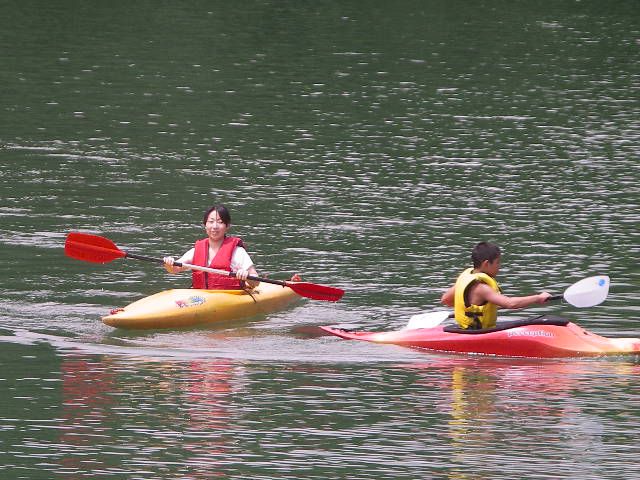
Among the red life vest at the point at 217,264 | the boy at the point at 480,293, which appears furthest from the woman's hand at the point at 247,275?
the boy at the point at 480,293

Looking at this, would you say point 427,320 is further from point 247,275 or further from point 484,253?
point 247,275

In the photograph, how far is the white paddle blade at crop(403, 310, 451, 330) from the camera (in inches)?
580

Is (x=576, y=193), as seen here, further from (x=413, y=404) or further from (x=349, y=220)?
(x=413, y=404)

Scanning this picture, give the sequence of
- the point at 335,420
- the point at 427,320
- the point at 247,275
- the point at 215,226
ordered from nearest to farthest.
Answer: the point at 335,420
the point at 427,320
the point at 247,275
the point at 215,226

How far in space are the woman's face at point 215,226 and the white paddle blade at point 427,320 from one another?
6.97ft

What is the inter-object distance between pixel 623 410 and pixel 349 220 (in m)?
8.39

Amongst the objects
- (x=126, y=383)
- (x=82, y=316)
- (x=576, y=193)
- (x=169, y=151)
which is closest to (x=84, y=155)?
(x=169, y=151)

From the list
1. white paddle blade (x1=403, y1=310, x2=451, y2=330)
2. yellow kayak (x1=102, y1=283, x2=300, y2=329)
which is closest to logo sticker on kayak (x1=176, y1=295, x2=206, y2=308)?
yellow kayak (x1=102, y1=283, x2=300, y2=329)

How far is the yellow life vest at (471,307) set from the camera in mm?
14172

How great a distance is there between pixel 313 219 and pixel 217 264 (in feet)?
15.4

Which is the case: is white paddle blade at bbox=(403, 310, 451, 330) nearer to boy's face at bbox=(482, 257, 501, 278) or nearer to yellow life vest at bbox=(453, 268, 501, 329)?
yellow life vest at bbox=(453, 268, 501, 329)

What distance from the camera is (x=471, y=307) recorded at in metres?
14.3

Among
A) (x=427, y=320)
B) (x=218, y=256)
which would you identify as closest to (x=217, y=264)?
(x=218, y=256)

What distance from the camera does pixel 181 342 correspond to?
1488 centimetres
